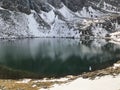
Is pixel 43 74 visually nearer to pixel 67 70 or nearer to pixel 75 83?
pixel 67 70

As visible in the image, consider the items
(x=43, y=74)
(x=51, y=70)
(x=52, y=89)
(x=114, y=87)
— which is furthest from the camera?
(x=51, y=70)

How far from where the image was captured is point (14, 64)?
10900cm

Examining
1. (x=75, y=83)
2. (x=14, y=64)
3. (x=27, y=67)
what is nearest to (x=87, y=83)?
(x=75, y=83)

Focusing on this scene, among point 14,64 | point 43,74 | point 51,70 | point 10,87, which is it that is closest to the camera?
point 10,87

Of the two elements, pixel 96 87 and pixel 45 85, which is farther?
pixel 45 85

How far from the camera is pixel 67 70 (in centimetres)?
9869

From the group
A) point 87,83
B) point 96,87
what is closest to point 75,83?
point 87,83

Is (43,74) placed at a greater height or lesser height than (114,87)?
lesser

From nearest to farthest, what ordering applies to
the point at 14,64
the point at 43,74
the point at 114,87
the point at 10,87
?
the point at 114,87, the point at 10,87, the point at 43,74, the point at 14,64

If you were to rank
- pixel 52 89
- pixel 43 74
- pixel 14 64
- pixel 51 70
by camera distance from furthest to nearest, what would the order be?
pixel 14 64 → pixel 51 70 → pixel 43 74 → pixel 52 89

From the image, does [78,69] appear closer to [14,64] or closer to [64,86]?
[14,64]

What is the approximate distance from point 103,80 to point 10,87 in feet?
52.0

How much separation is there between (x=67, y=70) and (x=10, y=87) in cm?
4430

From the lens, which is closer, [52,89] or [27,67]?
[52,89]
